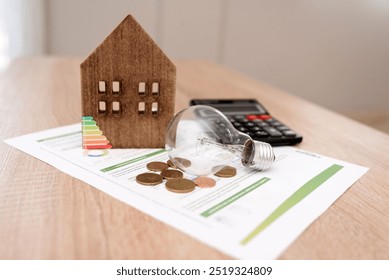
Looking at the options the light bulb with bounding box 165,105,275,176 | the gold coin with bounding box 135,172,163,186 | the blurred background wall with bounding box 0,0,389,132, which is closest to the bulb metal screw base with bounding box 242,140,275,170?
the light bulb with bounding box 165,105,275,176

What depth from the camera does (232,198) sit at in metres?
0.39

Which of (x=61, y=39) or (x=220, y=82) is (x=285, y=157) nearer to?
(x=220, y=82)

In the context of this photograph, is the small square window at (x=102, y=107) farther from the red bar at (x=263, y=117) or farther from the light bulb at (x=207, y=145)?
the red bar at (x=263, y=117)

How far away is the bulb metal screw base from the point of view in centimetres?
45

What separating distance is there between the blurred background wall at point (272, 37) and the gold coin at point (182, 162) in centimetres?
148

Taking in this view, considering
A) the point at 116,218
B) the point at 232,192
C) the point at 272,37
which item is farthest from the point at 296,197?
the point at 272,37

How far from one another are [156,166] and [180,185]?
59 mm

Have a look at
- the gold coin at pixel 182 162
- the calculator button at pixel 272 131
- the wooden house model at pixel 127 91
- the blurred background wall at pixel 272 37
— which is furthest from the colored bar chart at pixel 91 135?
the blurred background wall at pixel 272 37

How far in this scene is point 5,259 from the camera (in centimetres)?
29

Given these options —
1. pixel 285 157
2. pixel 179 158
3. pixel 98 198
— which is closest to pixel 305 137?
pixel 285 157

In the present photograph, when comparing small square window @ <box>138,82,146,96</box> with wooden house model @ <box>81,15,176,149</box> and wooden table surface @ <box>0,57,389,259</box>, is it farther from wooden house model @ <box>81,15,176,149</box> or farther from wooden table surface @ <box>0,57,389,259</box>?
wooden table surface @ <box>0,57,389,259</box>

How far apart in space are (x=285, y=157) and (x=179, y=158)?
14cm

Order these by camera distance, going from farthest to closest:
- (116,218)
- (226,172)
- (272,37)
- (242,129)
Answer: (272,37)
(242,129)
(226,172)
(116,218)

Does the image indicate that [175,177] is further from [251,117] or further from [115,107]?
[251,117]
